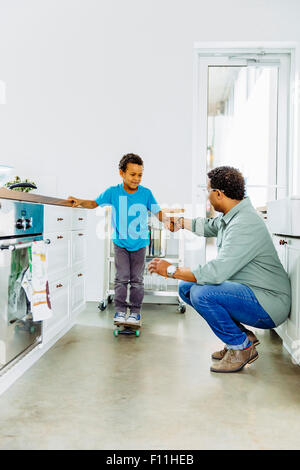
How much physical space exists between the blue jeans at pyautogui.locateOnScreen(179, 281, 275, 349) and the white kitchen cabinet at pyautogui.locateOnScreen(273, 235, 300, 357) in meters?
0.11

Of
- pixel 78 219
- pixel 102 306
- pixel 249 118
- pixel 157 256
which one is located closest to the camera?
pixel 78 219

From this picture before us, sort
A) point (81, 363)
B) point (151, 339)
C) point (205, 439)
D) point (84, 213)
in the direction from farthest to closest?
point (84, 213), point (151, 339), point (81, 363), point (205, 439)

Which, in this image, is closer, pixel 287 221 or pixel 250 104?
pixel 287 221

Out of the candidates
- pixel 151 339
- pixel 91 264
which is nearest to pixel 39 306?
pixel 151 339

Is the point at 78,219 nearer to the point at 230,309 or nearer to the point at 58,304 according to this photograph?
the point at 58,304

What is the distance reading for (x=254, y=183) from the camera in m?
3.64

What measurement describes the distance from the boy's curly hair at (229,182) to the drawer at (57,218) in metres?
0.83

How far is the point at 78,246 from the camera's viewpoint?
2721 mm

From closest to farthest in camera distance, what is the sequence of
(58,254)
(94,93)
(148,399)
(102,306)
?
(148,399) < (58,254) < (102,306) < (94,93)

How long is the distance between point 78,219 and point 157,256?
937 mm

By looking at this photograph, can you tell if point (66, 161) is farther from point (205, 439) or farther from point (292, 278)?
point (205, 439)

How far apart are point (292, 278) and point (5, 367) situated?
132cm

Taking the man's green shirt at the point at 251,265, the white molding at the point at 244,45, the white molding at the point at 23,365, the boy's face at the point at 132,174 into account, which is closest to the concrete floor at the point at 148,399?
the white molding at the point at 23,365

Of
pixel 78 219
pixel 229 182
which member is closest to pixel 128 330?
pixel 78 219
